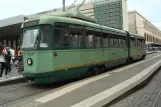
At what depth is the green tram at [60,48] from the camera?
1016cm

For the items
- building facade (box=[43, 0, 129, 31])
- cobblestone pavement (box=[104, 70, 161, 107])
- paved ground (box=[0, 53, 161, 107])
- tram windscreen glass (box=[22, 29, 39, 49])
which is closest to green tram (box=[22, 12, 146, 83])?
tram windscreen glass (box=[22, 29, 39, 49])

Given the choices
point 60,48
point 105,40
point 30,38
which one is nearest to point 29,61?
point 30,38

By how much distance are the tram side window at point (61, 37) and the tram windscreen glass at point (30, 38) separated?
2.66 feet

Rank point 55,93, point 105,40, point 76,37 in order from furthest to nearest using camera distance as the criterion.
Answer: point 105,40 → point 76,37 → point 55,93

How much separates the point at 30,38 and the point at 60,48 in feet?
4.38

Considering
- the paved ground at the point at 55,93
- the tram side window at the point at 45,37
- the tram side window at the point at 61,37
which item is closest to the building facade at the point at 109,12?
the tram side window at the point at 61,37

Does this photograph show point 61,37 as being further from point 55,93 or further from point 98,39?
point 98,39

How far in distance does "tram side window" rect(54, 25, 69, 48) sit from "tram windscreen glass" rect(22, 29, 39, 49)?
2.66 feet

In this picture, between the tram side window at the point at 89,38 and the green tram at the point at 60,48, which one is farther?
the tram side window at the point at 89,38

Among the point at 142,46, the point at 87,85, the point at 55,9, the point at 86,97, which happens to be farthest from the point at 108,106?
the point at 55,9

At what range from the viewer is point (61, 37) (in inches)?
422

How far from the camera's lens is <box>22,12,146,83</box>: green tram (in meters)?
10.2

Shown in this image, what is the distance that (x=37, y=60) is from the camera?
33.0 ft

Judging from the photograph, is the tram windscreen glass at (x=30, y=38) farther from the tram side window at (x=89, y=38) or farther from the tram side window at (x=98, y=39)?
the tram side window at (x=98, y=39)
